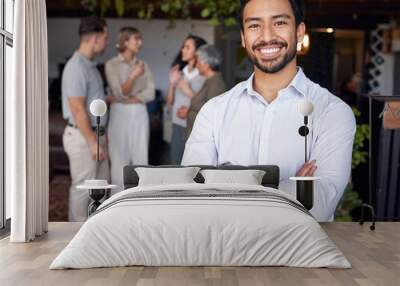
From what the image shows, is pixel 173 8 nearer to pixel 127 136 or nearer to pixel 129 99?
pixel 129 99

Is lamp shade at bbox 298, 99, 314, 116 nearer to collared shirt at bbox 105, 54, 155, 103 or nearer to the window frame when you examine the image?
collared shirt at bbox 105, 54, 155, 103

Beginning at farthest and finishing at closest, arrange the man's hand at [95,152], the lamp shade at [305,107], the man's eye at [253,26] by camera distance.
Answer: the man's hand at [95,152], the man's eye at [253,26], the lamp shade at [305,107]

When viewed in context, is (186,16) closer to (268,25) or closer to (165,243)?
(268,25)

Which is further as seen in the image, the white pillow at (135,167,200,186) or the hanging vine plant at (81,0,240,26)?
the hanging vine plant at (81,0,240,26)

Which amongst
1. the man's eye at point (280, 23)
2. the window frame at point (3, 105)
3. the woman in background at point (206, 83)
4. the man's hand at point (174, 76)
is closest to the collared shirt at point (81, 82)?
the man's hand at point (174, 76)

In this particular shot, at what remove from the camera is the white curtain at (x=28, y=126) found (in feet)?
18.9

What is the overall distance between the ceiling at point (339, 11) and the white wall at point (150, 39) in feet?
0.35

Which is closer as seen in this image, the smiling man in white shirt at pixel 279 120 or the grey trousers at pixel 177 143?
the smiling man in white shirt at pixel 279 120

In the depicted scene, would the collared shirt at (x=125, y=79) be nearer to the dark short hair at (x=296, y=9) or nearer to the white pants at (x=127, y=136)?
the white pants at (x=127, y=136)

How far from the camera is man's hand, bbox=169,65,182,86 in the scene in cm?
757

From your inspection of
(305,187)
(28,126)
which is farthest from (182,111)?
(28,126)

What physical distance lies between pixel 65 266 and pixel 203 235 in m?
0.87

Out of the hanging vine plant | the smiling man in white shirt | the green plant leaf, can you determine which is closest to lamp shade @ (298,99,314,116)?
the smiling man in white shirt

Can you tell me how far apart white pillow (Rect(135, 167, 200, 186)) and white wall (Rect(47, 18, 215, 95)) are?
4.82 feet
